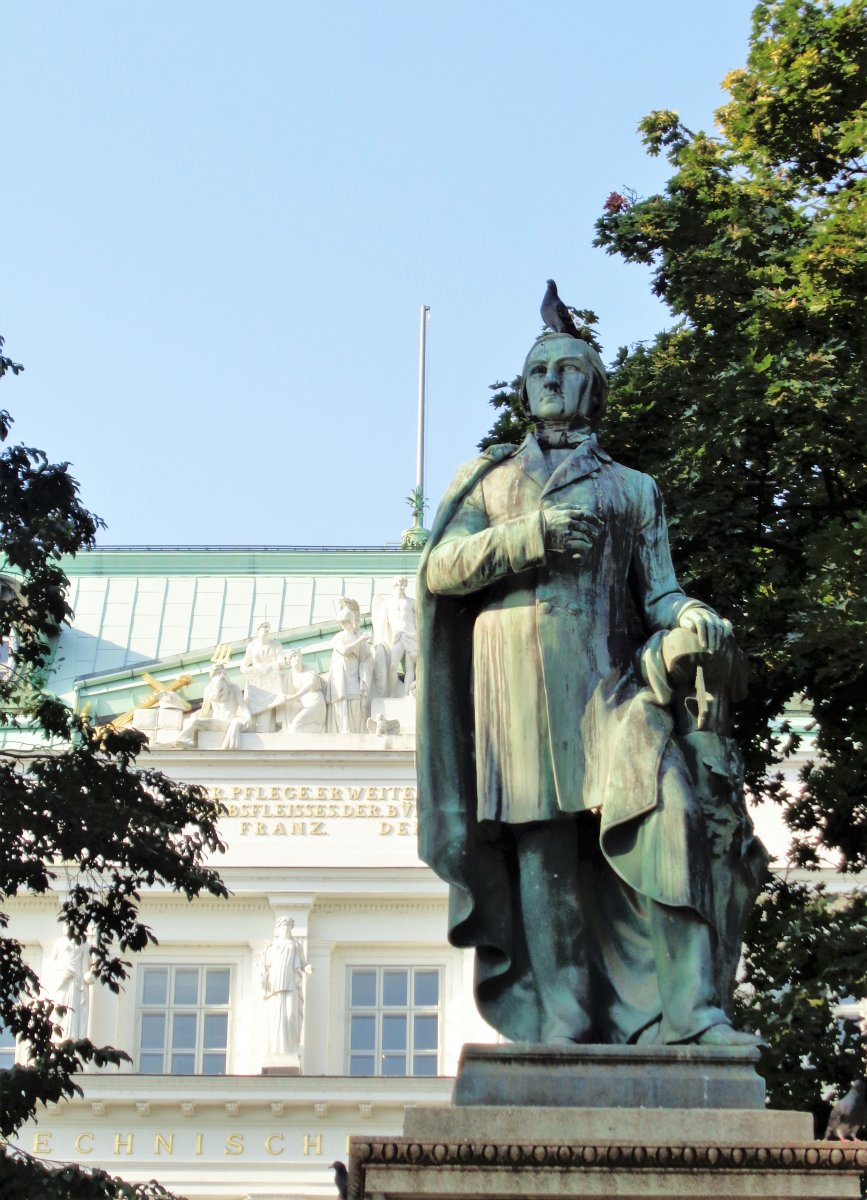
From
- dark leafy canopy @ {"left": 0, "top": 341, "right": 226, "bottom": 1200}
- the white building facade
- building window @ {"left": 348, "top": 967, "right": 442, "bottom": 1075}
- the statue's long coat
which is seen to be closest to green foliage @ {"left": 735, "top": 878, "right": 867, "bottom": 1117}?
dark leafy canopy @ {"left": 0, "top": 341, "right": 226, "bottom": 1200}

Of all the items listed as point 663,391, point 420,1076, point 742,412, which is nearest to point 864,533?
point 742,412

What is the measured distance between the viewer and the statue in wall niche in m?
6.25

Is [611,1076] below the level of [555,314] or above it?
below

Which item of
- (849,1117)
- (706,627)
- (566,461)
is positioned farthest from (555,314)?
(849,1117)

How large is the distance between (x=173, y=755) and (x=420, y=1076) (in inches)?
287

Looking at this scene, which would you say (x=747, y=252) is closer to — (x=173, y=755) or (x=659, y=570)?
(x=659, y=570)

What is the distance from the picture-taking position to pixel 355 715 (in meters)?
41.9

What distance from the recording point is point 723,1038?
601 cm

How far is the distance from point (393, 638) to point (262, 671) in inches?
95.1

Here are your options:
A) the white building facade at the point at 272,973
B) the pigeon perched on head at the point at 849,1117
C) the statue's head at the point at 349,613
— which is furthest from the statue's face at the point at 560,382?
the statue's head at the point at 349,613

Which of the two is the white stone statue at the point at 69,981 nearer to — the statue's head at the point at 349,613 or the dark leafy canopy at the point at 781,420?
the statue's head at the point at 349,613

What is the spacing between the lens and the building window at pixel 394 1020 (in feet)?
129

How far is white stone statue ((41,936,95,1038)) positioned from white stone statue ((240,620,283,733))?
5455mm

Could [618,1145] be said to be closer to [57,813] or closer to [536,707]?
[536,707]
